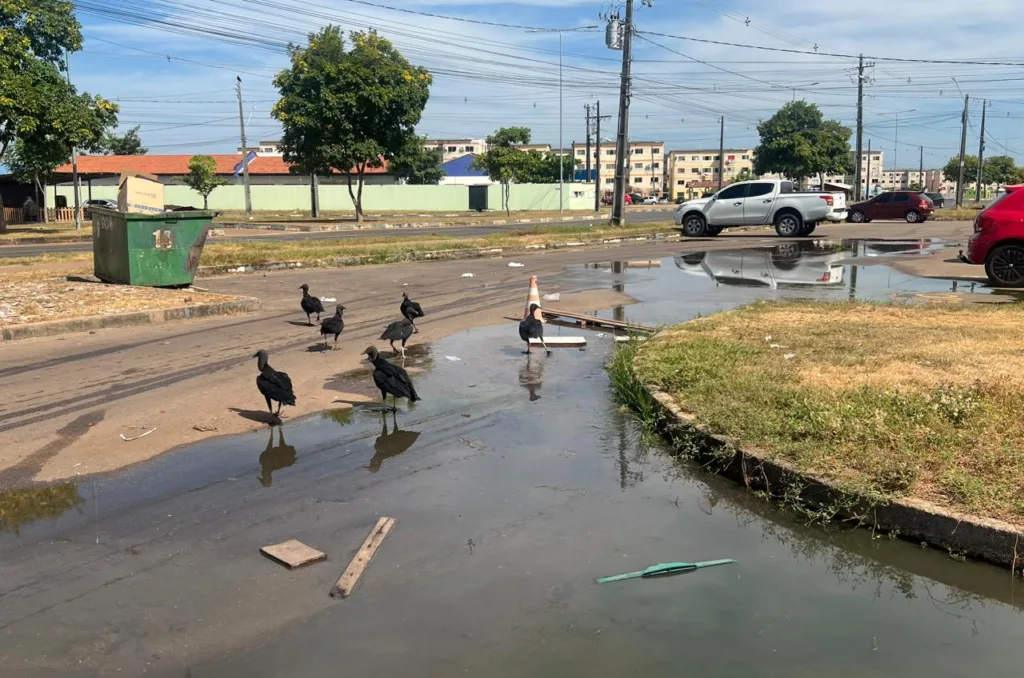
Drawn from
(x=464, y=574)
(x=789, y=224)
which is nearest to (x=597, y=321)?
(x=464, y=574)

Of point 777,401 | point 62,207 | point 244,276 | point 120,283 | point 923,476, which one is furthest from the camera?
point 62,207

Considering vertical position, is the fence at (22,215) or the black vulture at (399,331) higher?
the fence at (22,215)

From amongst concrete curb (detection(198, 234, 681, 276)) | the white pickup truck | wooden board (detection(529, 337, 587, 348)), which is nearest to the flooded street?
wooden board (detection(529, 337, 587, 348))

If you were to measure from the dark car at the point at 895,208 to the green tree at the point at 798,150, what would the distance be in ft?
146

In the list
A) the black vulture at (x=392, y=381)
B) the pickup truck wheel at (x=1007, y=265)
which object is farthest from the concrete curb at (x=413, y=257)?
the black vulture at (x=392, y=381)

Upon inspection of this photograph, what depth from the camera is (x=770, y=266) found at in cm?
1761

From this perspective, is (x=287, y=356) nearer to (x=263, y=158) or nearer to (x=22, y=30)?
(x=22, y=30)

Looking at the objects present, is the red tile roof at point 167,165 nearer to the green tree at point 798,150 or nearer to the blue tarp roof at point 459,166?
the blue tarp roof at point 459,166

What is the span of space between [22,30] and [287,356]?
113 feet

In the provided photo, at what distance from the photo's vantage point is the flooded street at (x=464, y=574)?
3293mm

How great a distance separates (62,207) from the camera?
48344 millimetres

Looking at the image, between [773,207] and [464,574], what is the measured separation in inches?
969

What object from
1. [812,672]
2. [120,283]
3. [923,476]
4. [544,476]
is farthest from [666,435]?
[120,283]

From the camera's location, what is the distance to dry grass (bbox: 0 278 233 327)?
1066cm
